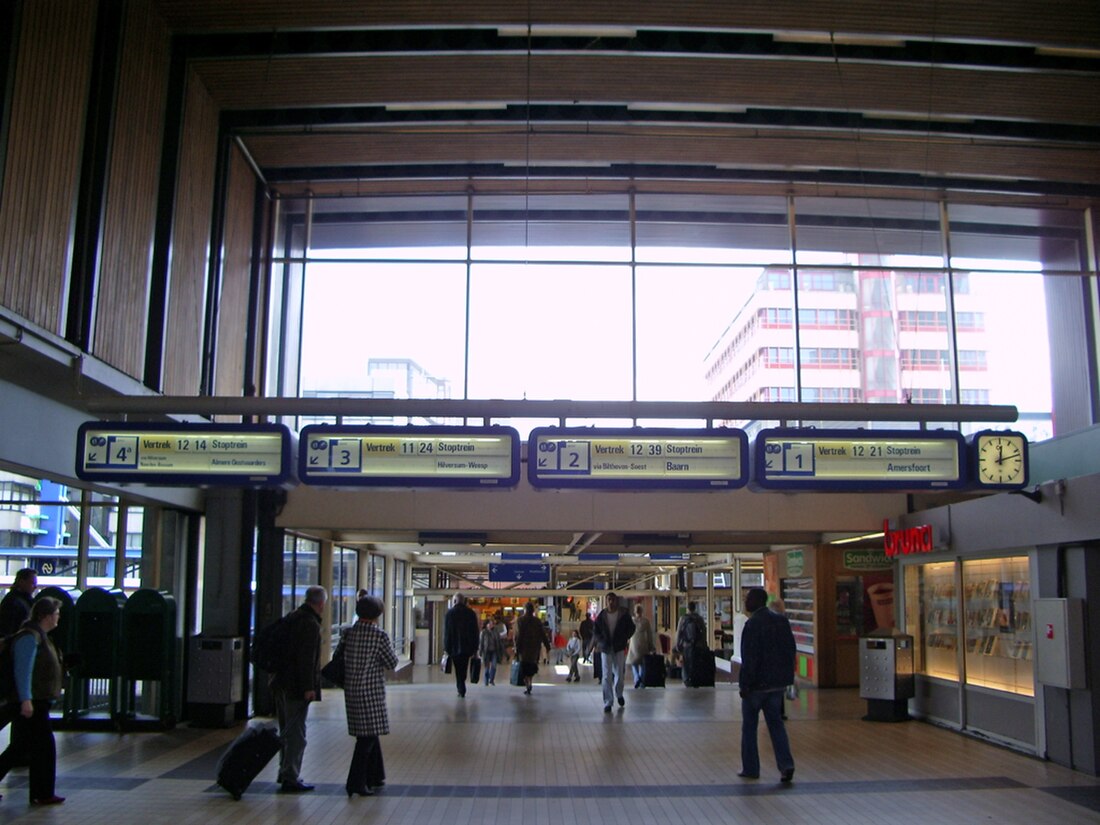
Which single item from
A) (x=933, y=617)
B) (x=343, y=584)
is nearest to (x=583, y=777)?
(x=933, y=617)

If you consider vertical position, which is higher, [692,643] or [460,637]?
[460,637]

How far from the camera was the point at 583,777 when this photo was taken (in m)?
9.21

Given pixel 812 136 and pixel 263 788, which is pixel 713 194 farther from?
pixel 263 788

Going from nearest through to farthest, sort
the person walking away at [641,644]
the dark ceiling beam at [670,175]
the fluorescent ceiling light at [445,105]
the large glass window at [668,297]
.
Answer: the fluorescent ceiling light at [445,105] < the dark ceiling beam at [670,175] < the large glass window at [668,297] < the person walking away at [641,644]

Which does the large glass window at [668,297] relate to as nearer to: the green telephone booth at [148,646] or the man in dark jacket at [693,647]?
the man in dark jacket at [693,647]

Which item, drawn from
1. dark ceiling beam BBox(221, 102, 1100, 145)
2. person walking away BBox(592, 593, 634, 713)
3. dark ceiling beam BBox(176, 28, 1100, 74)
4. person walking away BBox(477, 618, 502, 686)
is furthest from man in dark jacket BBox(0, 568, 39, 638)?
person walking away BBox(477, 618, 502, 686)

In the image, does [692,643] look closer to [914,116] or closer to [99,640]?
[914,116]

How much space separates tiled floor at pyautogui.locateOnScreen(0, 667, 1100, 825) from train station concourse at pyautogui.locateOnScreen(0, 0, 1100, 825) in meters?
0.08

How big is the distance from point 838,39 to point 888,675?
7.58 meters

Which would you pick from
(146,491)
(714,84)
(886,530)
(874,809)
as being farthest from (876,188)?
(146,491)

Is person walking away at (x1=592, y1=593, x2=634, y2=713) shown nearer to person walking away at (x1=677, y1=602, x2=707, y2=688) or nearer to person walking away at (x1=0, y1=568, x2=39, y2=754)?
person walking away at (x1=677, y1=602, x2=707, y2=688)

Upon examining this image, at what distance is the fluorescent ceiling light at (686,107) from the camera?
42.2 ft

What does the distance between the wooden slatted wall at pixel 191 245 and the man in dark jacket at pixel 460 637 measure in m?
5.33

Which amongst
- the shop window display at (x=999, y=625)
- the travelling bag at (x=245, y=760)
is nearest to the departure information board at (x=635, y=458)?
the travelling bag at (x=245, y=760)
